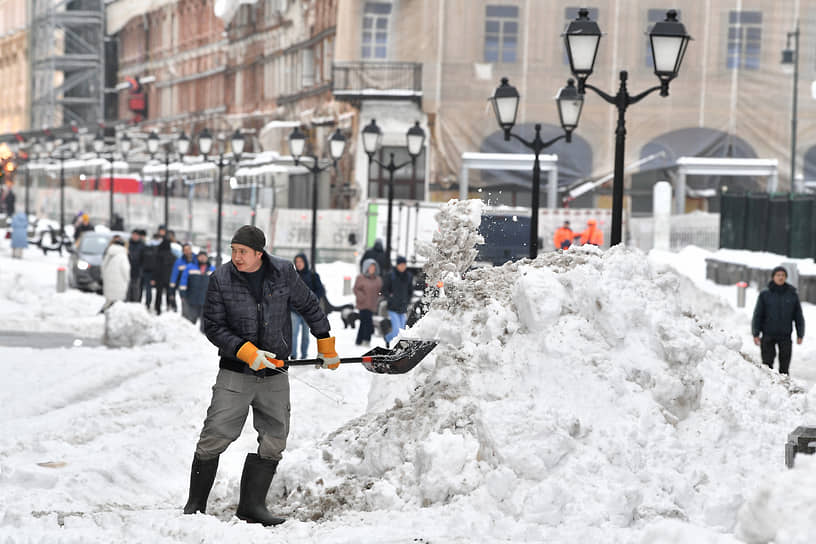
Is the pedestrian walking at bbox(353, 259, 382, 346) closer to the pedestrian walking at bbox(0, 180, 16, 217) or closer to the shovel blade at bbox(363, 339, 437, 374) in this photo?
the shovel blade at bbox(363, 339, 437, 374)

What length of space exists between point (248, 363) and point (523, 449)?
1461 mm

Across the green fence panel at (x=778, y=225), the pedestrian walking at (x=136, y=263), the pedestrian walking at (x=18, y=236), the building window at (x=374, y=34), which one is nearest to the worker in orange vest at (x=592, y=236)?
the green fence panel at (x=778, y=225)

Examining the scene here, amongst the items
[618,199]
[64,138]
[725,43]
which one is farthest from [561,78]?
[64,138]

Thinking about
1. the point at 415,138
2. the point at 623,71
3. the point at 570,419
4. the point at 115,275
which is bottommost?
the point at 115,275

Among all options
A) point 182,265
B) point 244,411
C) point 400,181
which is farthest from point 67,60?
point 244,411

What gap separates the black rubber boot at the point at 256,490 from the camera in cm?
730

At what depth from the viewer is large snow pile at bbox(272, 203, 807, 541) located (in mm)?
6980

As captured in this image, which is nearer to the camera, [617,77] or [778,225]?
[778,225]

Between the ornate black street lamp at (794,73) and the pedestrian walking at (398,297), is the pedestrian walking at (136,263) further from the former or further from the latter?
the ornate black street lamp at (794,73)

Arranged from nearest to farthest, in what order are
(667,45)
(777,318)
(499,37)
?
(667,45) → (777,318) → (499,37)

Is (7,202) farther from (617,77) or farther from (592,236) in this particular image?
(592,236)

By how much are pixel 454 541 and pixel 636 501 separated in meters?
0.98

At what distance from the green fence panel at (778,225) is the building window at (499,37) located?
46.1 ft

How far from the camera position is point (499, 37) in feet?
134
